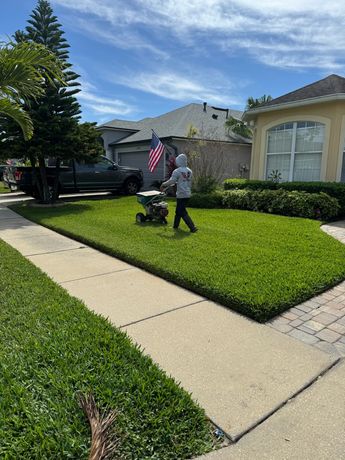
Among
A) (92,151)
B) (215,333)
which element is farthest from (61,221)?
(215,333)

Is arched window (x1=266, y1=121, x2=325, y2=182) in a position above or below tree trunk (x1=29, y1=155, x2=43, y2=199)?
above

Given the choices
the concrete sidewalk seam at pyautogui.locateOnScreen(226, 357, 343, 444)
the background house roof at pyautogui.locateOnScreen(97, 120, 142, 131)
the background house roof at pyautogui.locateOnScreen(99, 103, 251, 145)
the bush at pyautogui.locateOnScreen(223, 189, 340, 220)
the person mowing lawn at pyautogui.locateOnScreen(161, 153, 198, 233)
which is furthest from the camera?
the background house roof at pyautogui.locateOnScreen(97, 120, 142, 131)

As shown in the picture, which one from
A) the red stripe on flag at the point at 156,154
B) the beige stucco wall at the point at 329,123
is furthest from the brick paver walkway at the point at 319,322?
the red stripe on flag at the point at 156,154

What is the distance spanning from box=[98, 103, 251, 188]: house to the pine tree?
6.54 m

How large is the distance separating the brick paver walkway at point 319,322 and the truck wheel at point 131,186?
41.9 ft

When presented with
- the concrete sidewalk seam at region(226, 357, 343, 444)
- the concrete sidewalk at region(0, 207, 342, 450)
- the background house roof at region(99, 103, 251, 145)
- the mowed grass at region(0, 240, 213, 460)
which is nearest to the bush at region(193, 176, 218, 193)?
the background house roof at region(99, 103, 251, 145)

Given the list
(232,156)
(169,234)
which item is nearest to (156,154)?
(169,234)

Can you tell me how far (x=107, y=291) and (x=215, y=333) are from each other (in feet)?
5.59

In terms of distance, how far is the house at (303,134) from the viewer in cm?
1145

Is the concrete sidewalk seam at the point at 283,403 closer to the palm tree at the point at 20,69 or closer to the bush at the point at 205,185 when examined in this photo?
the palm tree at the point at 20,69

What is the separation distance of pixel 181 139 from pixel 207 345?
1615 centimetres

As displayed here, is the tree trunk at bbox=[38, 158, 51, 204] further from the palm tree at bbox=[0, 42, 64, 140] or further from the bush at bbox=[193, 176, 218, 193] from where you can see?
the palm tree at bbox=[0, 42, 64, 140]

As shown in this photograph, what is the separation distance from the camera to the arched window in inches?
476

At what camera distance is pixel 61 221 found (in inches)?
373
